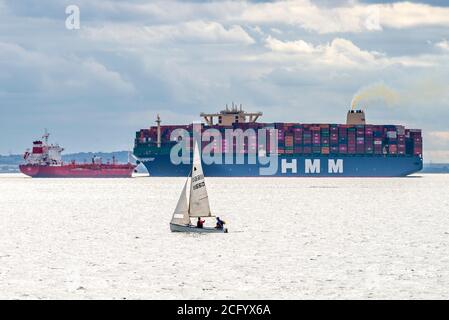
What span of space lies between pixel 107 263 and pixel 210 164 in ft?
503

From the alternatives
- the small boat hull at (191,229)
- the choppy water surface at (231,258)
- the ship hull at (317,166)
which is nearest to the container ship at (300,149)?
the ship hull at (317,166)

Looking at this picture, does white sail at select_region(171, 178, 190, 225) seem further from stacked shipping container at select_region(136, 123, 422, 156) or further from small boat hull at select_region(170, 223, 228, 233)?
stacked shipping container at select_region(136, 123, 422, 156)

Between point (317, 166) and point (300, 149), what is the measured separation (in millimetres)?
6438

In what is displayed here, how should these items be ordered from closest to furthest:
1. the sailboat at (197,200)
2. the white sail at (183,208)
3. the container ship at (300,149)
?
the white sail at (183,208) < the sailboat at (197,200) < the container ship at (300,149)

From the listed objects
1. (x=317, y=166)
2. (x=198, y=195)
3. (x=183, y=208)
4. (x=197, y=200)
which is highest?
(x=317, y=166)

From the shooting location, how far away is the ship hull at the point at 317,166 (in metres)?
189

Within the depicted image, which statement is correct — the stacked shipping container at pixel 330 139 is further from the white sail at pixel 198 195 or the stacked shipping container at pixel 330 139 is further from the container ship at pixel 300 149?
the white sail at pixel 198 195

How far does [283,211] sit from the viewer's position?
71375 millimetres

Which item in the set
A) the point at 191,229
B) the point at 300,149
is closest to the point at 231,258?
the point at 191,229

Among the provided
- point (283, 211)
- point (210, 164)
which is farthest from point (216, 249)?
point (210, 164)

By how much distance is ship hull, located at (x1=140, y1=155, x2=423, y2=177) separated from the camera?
189m

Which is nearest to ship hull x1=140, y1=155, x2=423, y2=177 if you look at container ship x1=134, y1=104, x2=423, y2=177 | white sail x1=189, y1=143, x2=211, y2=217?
container ship x1=134, y1=104, x2=423, y2=177

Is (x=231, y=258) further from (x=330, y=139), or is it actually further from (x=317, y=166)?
(x=317, y=166)

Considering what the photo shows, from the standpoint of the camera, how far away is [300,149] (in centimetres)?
18838
